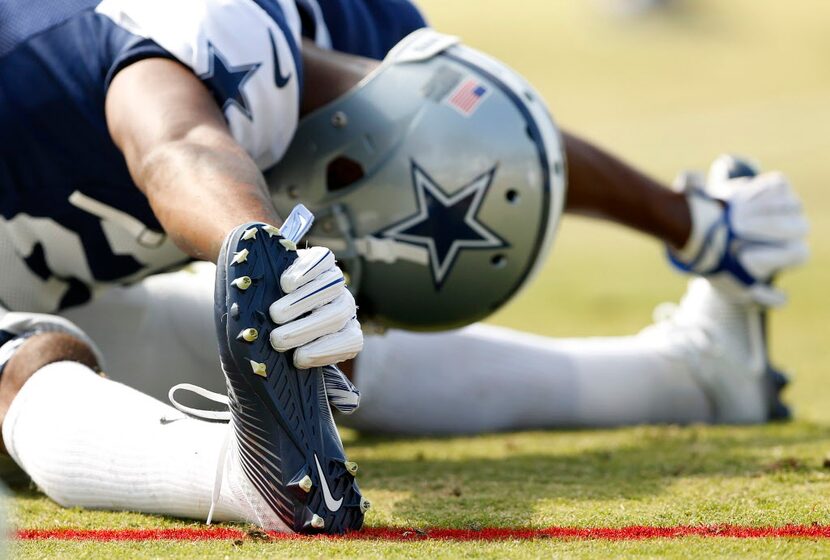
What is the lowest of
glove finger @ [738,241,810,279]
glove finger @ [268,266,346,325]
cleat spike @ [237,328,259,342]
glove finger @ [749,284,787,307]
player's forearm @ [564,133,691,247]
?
glove finger @ [749,284,787,307]

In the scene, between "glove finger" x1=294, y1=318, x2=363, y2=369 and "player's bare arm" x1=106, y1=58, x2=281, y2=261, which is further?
"player's bare arm" x1=106, y1=58, x2=281, y2=261

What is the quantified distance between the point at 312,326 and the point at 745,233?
1.31 m

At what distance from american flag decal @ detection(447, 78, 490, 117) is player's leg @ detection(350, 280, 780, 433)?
643 millimetres

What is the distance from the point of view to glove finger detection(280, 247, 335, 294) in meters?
1.17

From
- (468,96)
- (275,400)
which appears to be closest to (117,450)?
(275,400)

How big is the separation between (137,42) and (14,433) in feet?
1.73

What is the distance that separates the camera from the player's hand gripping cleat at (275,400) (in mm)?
1167

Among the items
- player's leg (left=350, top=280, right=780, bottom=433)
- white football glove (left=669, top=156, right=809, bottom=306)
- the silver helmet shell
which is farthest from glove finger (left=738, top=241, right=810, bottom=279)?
the silver helmet shell

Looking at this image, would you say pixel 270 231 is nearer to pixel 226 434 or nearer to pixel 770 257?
pixel 226 434

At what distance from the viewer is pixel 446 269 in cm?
182

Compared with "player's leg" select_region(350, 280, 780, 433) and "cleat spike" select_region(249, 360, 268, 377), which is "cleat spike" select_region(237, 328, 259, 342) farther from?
"player's leg" select_region(350, 280, 780, 433)

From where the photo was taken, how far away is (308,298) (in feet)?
3.86

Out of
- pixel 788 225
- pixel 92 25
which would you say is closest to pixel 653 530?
pixel 92 25

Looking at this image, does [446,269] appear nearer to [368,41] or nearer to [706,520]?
[368,41]
